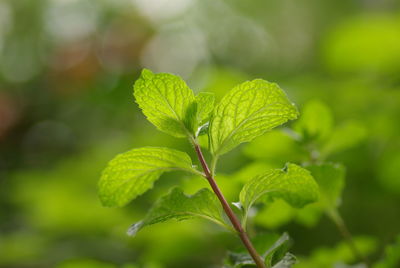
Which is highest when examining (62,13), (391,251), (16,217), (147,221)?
(62,13)

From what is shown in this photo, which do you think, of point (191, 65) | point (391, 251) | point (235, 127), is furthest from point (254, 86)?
point (191, 65)

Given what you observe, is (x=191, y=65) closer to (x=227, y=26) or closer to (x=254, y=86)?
(x=227, y=26)

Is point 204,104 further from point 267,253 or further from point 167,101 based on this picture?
point 267,253

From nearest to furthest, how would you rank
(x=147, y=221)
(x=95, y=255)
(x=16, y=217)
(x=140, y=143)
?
(x=147, y=221), (x=95, y=255), (x=140, y=143), (x=16, y=217)

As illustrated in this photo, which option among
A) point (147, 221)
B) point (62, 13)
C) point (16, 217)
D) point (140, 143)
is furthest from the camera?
point (62, 13)

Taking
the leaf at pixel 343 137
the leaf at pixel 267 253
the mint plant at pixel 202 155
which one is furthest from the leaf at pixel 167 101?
the leaf at pixel 343 137

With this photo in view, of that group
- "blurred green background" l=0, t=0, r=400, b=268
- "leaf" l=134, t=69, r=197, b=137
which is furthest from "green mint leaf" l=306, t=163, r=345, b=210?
"leaf" l=134, t=69, r=197, b=137

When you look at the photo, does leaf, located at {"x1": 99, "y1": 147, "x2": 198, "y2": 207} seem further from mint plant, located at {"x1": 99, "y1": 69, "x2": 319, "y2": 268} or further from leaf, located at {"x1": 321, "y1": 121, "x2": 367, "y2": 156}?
leaf, located at {"x1": 321, "y1": 121, "x2": 367, "y2": 156}

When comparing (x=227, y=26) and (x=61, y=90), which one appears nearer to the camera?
(x=61, y=90)
